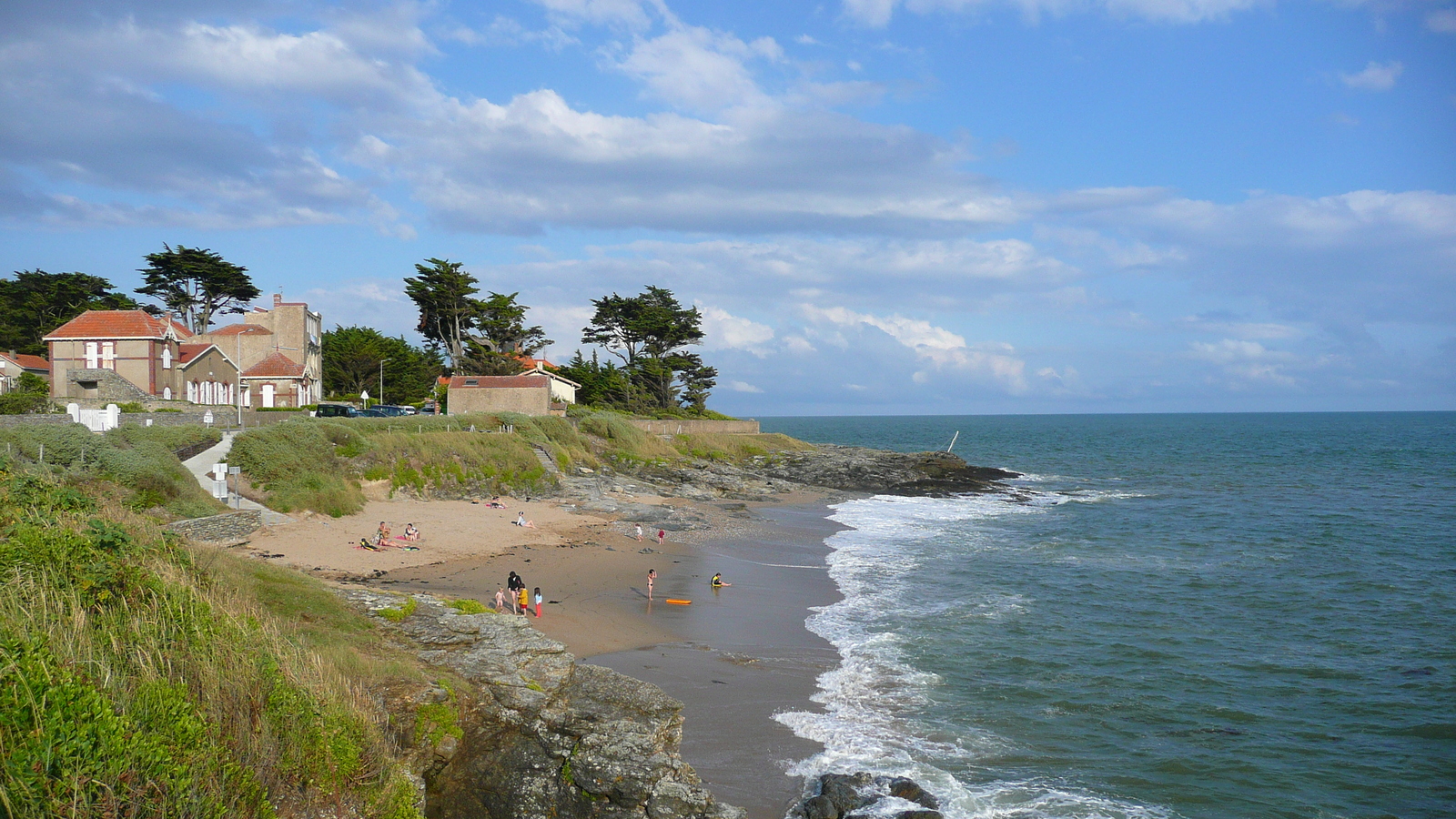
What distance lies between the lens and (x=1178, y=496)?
47.4 meters

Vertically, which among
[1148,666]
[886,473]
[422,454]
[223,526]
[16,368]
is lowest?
[1148,666]

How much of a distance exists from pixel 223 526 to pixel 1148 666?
21.8 meters

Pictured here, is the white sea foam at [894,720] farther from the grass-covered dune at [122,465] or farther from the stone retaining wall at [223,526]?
the grass-covered dune at [122,465]

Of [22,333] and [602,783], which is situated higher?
[22,333]

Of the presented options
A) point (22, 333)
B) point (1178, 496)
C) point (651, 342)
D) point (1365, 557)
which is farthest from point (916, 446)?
A: point (22, 333)

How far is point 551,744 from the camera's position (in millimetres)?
10172

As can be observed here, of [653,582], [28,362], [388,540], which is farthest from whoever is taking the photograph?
[28,362]

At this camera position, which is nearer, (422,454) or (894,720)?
(894,720)

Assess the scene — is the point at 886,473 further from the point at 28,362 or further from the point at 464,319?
the point at 28,362

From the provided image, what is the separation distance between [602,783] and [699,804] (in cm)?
117

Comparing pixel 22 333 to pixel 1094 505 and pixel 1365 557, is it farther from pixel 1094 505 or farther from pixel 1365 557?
pixel 1365 557

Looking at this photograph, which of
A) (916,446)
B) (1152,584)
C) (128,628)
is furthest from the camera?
(916,446)

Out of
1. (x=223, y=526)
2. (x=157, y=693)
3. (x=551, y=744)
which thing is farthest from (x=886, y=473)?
(x=157, y=693)

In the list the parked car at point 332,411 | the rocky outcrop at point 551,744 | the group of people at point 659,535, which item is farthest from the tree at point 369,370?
the rocky outcrop at point 551,744
